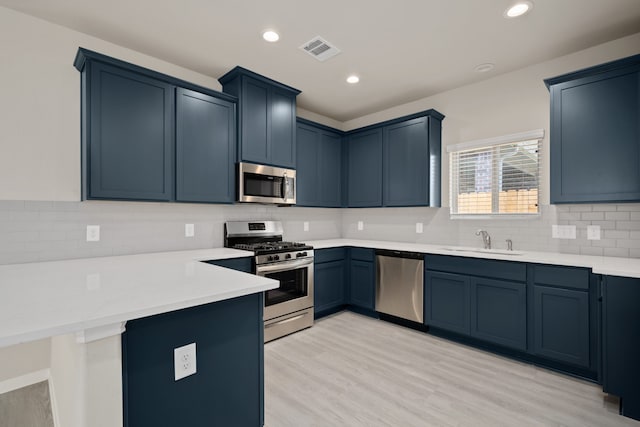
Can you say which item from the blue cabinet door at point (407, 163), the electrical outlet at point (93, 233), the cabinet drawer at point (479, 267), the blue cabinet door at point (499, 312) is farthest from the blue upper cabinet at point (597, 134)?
the electrical outlet at point (93, 233)

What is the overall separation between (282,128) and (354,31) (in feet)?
4.60

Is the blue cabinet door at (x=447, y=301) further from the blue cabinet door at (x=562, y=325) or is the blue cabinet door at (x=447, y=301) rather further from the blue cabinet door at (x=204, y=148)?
the blue cabinet door at (x=204, y=148)

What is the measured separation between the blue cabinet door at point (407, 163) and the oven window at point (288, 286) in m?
1.53

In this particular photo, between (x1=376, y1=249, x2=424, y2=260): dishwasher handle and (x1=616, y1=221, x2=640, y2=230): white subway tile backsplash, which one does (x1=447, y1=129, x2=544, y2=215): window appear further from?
(x1=376, y1=249, x2=424, y2=260): dishwasher handle

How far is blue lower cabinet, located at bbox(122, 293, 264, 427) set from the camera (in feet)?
4.04

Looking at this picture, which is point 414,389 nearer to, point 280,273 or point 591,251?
point 280,273

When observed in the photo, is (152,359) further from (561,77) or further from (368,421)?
(561,77)

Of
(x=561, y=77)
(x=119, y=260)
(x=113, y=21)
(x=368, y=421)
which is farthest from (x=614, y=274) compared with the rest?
(x=113, y=21)

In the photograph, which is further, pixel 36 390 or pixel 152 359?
pixel 36 390

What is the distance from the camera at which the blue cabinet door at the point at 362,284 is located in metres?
3.78

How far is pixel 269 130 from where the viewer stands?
351cm

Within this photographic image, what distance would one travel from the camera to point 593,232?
9.02ft

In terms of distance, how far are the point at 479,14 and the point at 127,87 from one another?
2884mm

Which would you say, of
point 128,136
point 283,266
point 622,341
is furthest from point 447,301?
point 128,136
